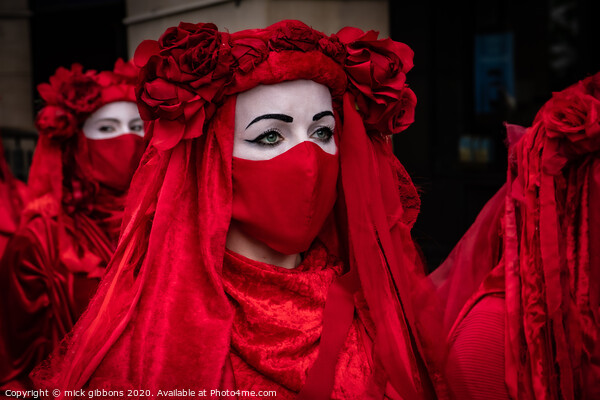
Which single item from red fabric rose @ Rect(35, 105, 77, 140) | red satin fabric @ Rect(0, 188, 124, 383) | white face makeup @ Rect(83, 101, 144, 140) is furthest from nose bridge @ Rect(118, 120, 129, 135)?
red satin fabric @ Rect(0, 188, 124, 383)

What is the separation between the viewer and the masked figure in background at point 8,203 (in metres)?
4.45

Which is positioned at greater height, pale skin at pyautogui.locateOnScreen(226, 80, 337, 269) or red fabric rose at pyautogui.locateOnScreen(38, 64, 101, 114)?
red fabric rose at pyautogui.locateOnScreen(38, 64, 101, 114)

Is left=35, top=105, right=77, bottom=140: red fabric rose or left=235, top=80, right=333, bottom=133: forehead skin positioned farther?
left=35, top=105, right=77, bottom=140: red fabric rose

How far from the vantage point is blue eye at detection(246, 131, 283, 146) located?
2223 millimetres

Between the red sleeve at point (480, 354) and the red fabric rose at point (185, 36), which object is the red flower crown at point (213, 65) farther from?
the red sleeve at point (480, 354)

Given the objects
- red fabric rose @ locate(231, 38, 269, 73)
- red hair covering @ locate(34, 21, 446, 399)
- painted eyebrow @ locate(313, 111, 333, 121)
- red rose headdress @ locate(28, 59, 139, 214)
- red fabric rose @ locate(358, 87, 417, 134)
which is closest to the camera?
red hair covering @ locate(34, 21, 446, 399)

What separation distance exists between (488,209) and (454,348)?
632mm

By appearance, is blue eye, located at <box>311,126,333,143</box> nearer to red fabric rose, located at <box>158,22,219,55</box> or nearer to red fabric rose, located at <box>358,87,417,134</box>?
red fabric rose, located at <box>358,87,417,134</box>

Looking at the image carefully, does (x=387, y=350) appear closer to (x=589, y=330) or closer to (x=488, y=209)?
(x=589, y=330)

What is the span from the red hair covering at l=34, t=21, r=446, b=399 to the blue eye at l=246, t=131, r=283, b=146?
0.28 feet

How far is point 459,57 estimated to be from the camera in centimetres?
611

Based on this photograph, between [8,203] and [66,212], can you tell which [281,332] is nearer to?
[66,212]

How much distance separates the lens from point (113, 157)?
4121mm

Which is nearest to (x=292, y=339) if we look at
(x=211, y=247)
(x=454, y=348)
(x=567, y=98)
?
(x=211, y=247)
